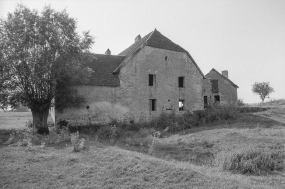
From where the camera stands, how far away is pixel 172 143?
33.4 ft

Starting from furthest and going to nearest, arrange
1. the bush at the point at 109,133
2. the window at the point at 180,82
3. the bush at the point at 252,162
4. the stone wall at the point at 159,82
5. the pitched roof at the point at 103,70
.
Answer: the window at the point at 180,82 → the stone wall at the point at 159,82 → the pitched roof at the point at 103,70 → the bush at the point at 109,133 → the bush at the point at 252,162

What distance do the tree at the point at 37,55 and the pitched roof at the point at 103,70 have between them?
1.76 metres

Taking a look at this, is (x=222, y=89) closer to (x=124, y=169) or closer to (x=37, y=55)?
(x=37, y=55)

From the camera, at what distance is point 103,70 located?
16.4m

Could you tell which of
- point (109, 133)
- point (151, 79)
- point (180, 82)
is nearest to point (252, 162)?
point (109, 133)

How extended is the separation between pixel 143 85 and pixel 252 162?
10867 mm

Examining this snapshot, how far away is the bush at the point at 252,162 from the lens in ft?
21.0

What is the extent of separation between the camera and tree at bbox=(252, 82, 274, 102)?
44.4 metres

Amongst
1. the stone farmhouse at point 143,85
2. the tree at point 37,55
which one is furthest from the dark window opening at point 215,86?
the tree at point 37,55

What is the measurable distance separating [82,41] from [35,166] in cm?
853

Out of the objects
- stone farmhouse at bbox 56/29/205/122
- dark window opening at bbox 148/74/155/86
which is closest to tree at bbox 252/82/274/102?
stone farmhouse at bbox 56/29/205/122

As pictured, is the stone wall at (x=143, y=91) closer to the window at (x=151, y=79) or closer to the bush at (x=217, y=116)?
the window at (x=151, y=79)

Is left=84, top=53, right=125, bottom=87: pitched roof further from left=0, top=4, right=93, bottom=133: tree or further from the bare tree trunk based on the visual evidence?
the bare tree trunk

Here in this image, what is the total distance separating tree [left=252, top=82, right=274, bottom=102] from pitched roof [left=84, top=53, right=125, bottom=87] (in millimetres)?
38350
